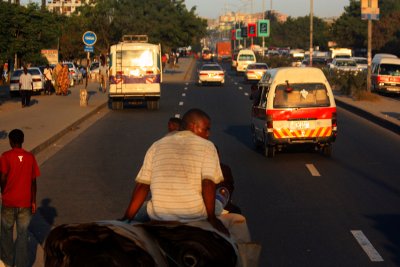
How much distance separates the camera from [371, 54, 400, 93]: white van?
44.5 m

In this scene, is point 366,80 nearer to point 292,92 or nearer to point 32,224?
point 292,92

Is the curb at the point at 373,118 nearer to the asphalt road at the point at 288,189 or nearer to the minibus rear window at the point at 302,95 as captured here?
the asphalt road at the point at 288,189

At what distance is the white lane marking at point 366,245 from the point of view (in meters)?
9.26

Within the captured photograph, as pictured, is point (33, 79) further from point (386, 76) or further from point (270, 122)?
point (270, 122)

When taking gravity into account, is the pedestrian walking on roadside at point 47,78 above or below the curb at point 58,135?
above

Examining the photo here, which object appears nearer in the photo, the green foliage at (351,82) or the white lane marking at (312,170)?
the white lane marking at (312,170)

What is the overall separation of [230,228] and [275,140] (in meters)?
11.6

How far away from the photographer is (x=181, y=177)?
20.6 ft

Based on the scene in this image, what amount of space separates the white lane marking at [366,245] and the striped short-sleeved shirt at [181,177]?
353cm

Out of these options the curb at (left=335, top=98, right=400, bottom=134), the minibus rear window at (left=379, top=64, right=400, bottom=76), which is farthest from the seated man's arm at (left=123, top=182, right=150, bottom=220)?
the minibus rear window at (left=379, top=64, right=400, bottom=76)

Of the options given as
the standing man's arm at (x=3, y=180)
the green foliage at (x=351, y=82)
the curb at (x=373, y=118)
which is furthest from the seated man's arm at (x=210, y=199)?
the green foliage at (x=351, y=82)

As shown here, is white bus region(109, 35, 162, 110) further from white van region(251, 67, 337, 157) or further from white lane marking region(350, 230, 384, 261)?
white lane marking region(350, 230, 384, 261)

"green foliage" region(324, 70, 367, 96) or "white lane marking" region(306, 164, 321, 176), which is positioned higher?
"green foliage" region(324, 70, 367, 96)

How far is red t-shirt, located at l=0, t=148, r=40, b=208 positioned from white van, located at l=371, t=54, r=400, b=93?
124 feet
